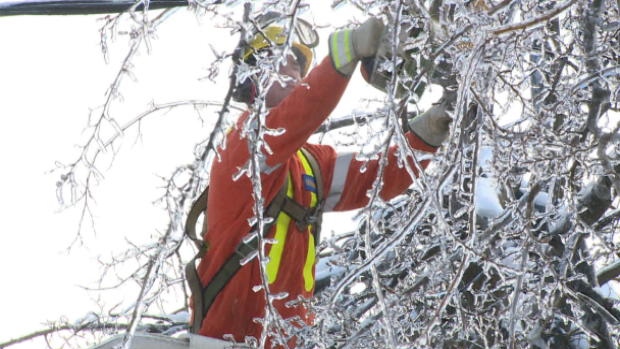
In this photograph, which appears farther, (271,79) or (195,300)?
(195,300)

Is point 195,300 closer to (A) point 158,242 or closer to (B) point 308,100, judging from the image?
(B) point 308,100

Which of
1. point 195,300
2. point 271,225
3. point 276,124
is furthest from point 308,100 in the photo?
point 195,300

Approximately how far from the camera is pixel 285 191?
12.2 ft

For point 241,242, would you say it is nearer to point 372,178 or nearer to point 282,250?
point 282,250

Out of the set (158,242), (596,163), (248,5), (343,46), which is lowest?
(158,242)

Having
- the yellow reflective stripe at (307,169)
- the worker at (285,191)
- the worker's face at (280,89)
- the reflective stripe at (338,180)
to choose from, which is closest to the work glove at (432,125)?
the worker at (285,191)

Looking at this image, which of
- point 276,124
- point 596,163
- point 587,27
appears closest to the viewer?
point 587,27

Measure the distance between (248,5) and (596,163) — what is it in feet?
3.79

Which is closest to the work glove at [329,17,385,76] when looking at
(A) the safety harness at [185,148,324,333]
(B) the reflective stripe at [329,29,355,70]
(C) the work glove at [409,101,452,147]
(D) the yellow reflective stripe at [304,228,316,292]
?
A: (B) the reflective stripe at [329,29,355,70]

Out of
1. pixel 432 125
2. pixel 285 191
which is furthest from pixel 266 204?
pixel 432 125

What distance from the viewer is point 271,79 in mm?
2229

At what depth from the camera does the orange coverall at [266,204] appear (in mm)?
3438

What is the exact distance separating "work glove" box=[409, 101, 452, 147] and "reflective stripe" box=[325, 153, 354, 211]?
32 cm

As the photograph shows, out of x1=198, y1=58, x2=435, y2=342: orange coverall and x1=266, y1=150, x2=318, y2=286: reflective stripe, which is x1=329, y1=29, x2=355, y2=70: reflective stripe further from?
x1=266, y1=150, x2=318, y2=286: reflective stripe
